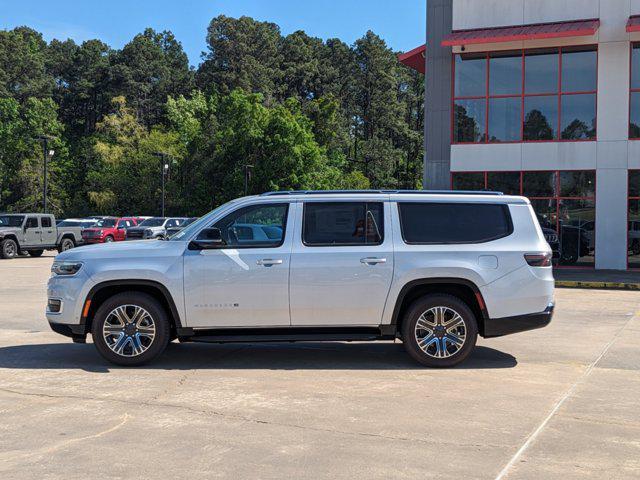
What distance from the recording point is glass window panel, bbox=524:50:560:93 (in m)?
25.6

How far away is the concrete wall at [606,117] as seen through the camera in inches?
973

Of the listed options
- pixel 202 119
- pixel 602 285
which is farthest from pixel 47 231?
pixel 202 119

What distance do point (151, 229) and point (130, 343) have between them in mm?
28738

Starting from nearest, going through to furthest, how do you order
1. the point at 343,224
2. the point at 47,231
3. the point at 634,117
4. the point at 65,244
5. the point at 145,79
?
the point at 343,224 → the point at 634,117 → the point at 47,231 → the point at 65,244 → the point at 145,79

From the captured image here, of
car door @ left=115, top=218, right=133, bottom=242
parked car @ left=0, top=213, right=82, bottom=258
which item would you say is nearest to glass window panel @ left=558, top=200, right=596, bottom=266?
parked car @ left=0, top=213, right=82, bottom=258

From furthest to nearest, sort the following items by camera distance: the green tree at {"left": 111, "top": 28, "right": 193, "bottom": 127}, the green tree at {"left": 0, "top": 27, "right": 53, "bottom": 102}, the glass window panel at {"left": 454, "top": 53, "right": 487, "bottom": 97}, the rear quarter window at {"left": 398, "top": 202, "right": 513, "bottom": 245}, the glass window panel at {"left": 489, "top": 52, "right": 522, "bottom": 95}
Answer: the green tree at {"left": 111, "top": 28, "right": 193, "bottom": 127}, the green tree at {"left": 0, "top": 27, "right": 53, "bottom": 102}, the glass window panel at {"left": 454, "top": 53, "right": 487, "bottom": 97}, the glass window panel at {"left": 489, "top": 52, "right": 522, "bottom": 95}, the rear quarter window at {"left": 398, "top": 202, "right": 513, "bottom": 245}

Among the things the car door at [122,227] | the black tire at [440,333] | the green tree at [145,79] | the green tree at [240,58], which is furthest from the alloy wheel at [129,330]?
the green tree at [145,79]

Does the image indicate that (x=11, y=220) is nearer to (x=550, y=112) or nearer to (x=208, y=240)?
(x=550, y=112)

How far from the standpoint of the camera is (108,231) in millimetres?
35188

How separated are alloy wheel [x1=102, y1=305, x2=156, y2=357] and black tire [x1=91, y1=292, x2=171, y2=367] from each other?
0.01 m

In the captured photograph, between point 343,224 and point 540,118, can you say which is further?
point 540,118

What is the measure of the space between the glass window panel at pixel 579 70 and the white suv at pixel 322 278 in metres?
19.6

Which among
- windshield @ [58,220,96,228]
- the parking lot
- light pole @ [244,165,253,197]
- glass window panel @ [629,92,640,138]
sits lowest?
the parking lot

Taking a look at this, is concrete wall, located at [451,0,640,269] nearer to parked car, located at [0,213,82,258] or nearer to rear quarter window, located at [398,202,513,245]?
rear quarter window, located at [398,202,513,245]
